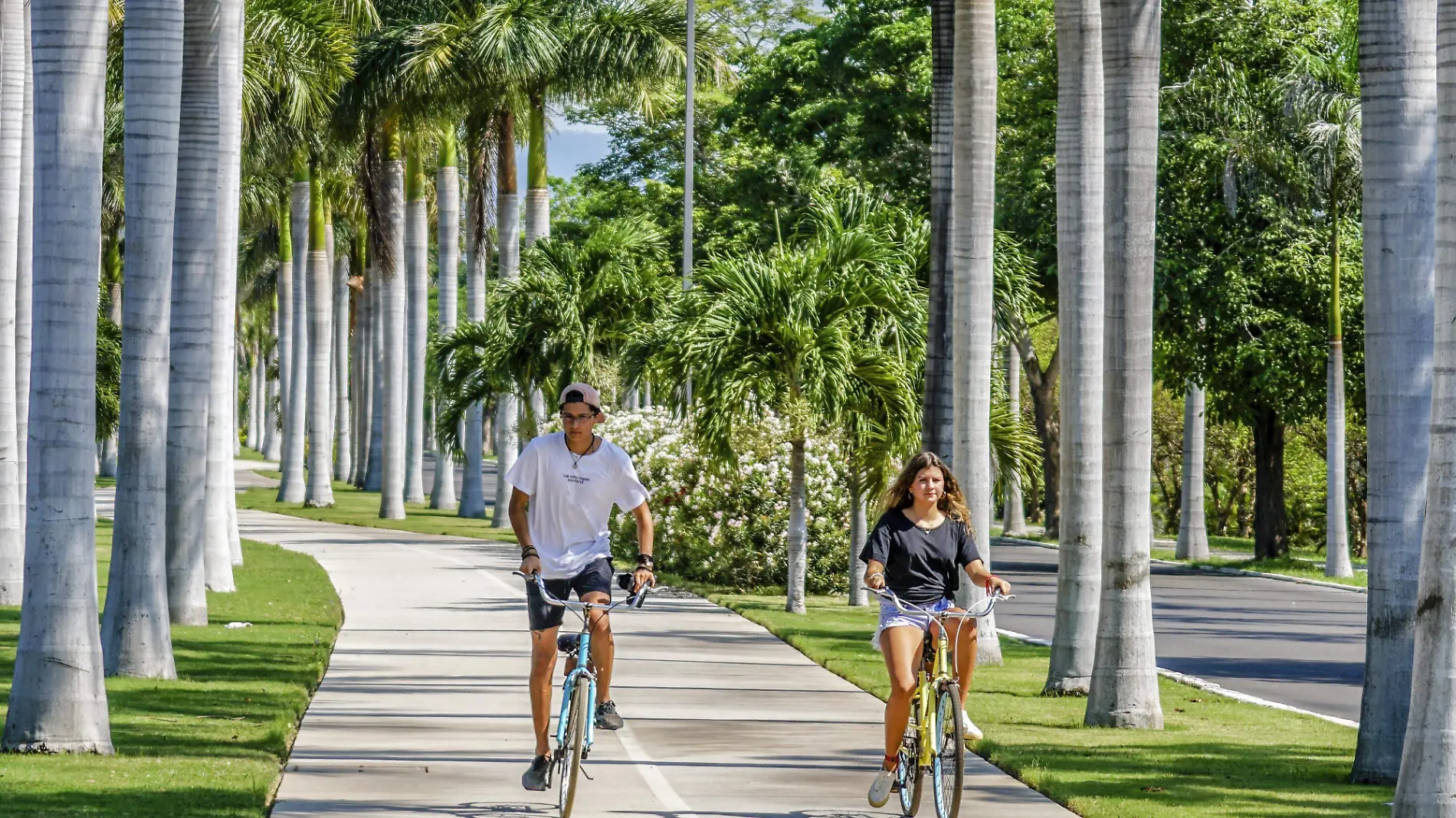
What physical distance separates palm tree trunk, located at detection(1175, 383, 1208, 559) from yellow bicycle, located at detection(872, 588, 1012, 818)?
29658 mm

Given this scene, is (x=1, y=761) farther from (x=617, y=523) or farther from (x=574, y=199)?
(x=574, y=199)

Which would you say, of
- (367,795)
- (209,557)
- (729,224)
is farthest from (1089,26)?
(729,224)

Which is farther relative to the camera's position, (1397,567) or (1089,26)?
(1089,26)

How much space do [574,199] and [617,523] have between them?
203 ft

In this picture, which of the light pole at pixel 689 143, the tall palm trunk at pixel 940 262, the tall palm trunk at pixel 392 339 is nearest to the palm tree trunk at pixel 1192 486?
the light pole at pixel 689 143

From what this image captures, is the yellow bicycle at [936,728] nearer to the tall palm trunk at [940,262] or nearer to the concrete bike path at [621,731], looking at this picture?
the concrete bike path at [621,731]

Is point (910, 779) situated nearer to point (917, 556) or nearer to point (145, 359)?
point (917, 556)

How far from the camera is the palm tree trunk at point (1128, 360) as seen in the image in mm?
13016

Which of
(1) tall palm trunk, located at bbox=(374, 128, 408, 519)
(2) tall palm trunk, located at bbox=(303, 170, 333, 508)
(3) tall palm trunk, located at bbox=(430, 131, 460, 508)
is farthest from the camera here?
(2) tall palm trunk, located at bbox=(303, 170, 333, 508)

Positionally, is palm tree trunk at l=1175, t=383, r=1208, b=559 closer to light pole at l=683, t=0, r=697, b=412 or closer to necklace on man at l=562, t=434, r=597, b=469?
light pole at l=683, t=0, r=697, b=412

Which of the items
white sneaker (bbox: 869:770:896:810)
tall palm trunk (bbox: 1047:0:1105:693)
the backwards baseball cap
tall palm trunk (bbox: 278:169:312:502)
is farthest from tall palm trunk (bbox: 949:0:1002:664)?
tall palm trunk (bbox: 278:169:312:502)

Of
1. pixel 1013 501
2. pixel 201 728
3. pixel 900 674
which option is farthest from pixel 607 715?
pixel 1013 501

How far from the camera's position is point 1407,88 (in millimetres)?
10750

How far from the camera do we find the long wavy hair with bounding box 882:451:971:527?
9445mm
